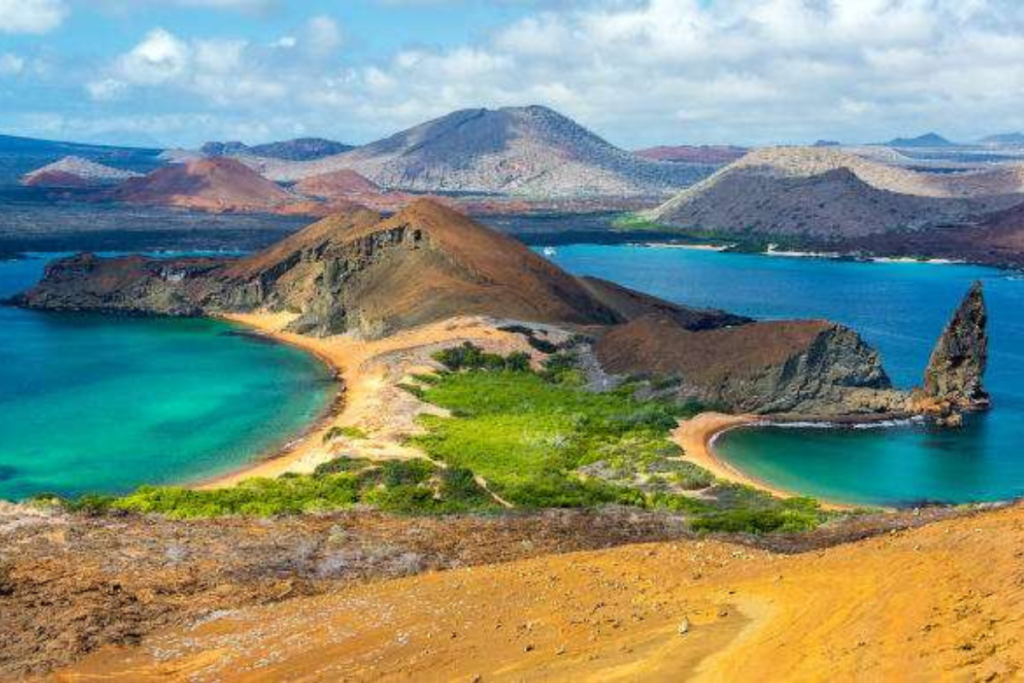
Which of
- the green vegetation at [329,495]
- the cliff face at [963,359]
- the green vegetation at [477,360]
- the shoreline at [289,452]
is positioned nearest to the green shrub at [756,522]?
the green vegetation at [329,495]

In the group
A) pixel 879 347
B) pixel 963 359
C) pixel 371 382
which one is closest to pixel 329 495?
pixel 371 382

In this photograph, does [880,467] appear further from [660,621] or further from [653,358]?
[660,621]

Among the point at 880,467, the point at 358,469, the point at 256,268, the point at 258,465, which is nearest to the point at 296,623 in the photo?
the point at 358,469

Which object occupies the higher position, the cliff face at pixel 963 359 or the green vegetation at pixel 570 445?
the cliff face at pixel 963 359

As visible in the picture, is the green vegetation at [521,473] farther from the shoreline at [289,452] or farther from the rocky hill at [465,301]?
the rocky hill at [465,301]

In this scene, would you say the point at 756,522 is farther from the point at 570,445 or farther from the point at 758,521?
the point at 570,445

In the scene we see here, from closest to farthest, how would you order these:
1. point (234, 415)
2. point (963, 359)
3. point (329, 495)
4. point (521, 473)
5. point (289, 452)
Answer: point (329, 495) < point (521, 473) < point (289, 452) < point (234, 415) < point (963, 359)
